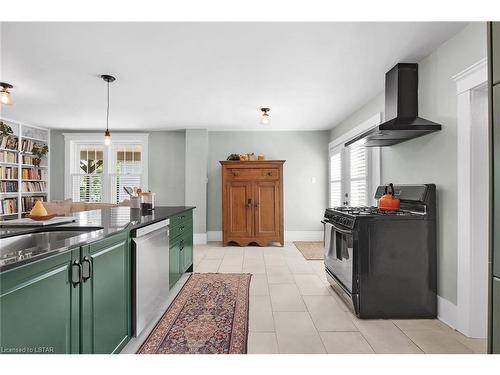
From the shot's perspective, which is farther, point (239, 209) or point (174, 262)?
point (239, 209)

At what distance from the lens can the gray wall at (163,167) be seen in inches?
255

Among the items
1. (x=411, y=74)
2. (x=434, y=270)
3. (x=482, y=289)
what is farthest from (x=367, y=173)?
(x=482, y=289)

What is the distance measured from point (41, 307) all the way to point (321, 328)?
6.58 feet

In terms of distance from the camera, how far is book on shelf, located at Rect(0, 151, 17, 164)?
5.31 metres

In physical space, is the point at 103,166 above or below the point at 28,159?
below

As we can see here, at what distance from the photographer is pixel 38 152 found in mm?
5992

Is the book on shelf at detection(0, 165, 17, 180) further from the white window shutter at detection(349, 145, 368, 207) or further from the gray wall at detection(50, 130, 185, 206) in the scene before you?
the white window shutter at detection(349, 145, 368, 207)

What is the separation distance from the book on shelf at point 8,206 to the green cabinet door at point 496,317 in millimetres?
7080

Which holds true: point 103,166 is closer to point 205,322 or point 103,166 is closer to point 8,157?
point 8,157

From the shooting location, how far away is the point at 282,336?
219cm

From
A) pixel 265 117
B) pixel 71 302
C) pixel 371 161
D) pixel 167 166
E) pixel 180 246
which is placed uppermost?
pixel 265 117

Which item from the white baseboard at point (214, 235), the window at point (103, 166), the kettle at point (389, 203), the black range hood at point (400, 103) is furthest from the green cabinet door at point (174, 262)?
the window at point (103, 166)

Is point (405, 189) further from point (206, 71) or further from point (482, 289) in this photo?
point (206, 71)

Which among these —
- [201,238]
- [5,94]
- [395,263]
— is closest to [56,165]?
[5,94]
